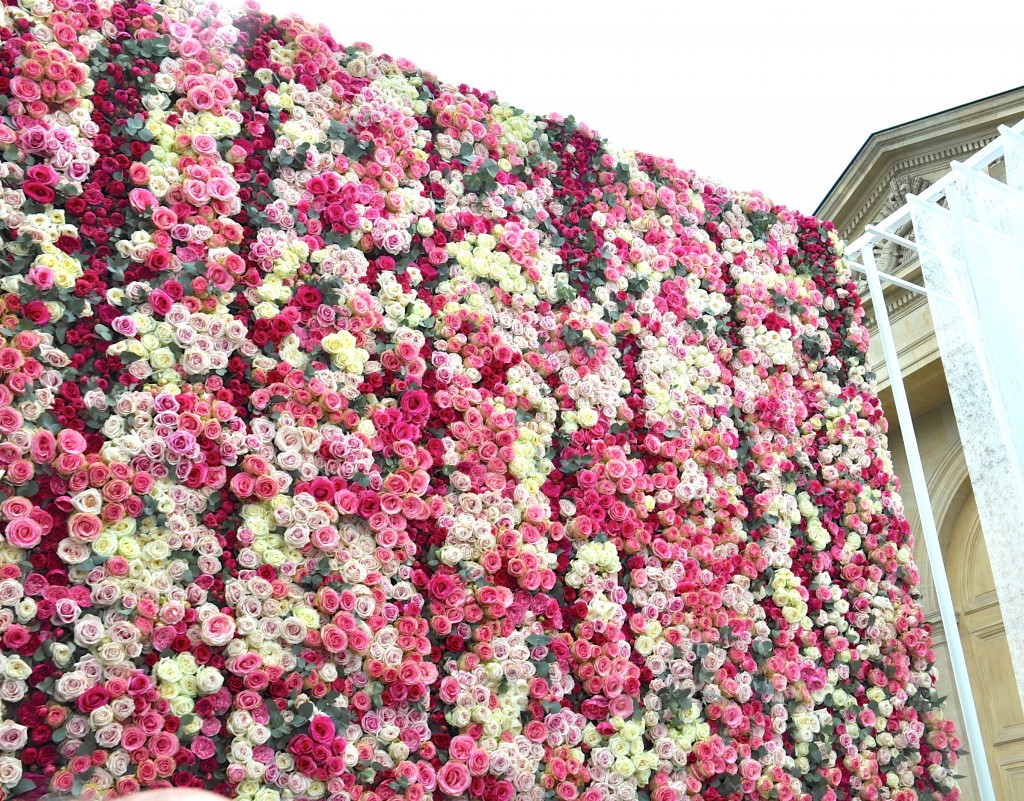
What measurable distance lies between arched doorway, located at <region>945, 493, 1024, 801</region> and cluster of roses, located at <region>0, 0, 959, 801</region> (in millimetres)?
2174

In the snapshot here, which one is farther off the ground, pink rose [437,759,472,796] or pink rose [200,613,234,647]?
pink rose [200,613,234,647]

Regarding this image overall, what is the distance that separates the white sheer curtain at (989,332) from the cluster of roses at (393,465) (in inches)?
20.9

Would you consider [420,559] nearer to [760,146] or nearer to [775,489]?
[775,489]

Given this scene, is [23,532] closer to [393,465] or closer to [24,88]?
[393,465]

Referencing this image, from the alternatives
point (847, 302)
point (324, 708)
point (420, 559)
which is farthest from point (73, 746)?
point (847, 302)

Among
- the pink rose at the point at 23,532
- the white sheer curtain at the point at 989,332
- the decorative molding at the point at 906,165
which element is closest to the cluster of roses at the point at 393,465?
the pink rose at the point at 23,532

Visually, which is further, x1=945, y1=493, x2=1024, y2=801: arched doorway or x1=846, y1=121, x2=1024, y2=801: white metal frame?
x1=945, y1=493, x2=1024, y2=801: arched doorway

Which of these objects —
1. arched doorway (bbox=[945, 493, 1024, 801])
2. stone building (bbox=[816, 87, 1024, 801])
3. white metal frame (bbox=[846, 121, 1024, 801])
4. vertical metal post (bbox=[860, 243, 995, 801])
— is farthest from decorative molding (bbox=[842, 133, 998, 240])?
vertical metal post (bbox=[860, 243, 995, 801])

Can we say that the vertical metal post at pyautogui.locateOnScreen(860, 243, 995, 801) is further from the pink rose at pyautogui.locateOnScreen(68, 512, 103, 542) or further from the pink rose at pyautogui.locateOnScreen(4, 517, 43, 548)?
the pink rose at pyautogui.locateOnScreen(4, 517, 43, 548)

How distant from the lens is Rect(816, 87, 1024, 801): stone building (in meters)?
5.26

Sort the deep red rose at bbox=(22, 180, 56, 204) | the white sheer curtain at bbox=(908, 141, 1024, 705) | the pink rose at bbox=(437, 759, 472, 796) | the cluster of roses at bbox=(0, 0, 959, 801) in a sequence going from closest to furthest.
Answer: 1. the cluster of roses at bbox=(0, 0, 959, 801)
2. the deep red rose at bbox=(22, 180, 56, 204)
3. the pink rose at bbox=(437, 759, 472, 796)
4. the white sheer curtain at bbox=(908, 141, 1024, 705)

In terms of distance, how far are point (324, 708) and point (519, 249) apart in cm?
157

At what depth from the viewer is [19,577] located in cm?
196

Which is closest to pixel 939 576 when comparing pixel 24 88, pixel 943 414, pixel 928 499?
pixel 928 499
